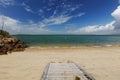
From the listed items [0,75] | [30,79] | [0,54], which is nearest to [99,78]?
[30,79]

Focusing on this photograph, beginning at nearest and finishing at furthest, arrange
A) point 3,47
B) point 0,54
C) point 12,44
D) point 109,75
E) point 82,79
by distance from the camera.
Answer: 1. point 82,79
2. point 109,75
3. point 0,54
4. point 3,47
5. point 12,44


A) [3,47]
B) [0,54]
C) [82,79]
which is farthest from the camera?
[3,47]

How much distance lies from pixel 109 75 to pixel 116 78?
2.36 ft

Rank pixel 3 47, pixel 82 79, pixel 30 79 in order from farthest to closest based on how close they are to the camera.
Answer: pixel 3 47 < pixel 30 79 < pixel 82 79

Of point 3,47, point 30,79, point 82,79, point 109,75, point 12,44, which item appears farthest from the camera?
point 12,44

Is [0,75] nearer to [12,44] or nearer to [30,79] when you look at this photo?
[30,79]

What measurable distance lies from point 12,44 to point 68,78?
22.9 meters

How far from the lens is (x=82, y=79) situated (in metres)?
8.96

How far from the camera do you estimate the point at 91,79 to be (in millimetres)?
9039

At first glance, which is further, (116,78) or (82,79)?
(116,78)

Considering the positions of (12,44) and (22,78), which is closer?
(22,78)

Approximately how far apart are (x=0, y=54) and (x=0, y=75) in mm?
12610

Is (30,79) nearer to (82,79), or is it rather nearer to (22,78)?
(22,78)

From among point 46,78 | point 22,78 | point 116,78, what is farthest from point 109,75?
point 22,78
